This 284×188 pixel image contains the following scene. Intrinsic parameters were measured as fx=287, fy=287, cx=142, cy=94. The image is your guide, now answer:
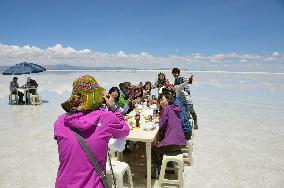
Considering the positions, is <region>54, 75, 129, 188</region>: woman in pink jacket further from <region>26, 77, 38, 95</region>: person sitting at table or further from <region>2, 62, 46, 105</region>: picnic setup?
<region>26, 77, 38, 95</region>: person sitting at table

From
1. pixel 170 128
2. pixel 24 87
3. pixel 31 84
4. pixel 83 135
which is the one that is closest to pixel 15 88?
pixel 24 87

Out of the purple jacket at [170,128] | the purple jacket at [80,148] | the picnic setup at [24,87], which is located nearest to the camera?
the purple jacket at [80,148]

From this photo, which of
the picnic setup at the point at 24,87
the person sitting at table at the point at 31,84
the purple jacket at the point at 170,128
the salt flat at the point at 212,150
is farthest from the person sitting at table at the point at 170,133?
the person sitting at table at the point at 31,84

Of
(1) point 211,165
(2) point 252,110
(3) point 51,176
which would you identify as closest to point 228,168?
(1) point 211,165

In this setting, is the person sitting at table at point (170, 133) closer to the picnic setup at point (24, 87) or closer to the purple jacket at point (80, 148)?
the purple jacket at point (80, 148)

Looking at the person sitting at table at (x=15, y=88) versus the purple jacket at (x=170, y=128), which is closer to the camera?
the purple jacket at (x=170, y=128)

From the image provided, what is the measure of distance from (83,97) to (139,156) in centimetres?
507

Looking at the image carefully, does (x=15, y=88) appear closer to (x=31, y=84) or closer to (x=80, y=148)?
(x=31, y=84)

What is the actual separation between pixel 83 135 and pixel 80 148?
10 cm

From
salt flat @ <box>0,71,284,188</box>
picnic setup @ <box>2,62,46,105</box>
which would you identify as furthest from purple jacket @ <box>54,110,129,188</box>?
picnic setup @ <box>2,62,46,105</box>

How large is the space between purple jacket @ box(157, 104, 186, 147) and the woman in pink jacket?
3164 millimetres

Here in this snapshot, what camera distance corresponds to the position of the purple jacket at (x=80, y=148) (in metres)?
2.22

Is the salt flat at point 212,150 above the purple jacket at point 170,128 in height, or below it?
below

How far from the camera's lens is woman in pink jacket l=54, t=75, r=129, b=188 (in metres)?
2.22
